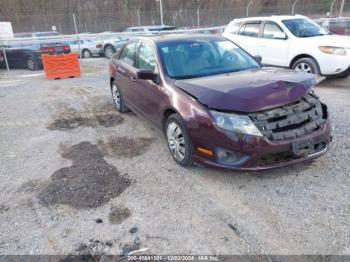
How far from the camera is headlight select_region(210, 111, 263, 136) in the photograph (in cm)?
300

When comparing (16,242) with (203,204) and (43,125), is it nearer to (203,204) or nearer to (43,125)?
(203,204)

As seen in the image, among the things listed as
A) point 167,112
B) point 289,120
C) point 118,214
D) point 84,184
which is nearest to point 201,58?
point 167,112

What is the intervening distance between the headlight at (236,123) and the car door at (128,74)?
212cm

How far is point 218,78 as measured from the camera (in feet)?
12.4

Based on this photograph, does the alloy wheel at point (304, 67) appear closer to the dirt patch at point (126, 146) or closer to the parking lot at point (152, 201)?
the parking lot at point (152, 201)

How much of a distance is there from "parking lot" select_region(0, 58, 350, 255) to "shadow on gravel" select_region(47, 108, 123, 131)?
47cm

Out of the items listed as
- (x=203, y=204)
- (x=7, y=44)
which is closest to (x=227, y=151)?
(x=203, y=204)

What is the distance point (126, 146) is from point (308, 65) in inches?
206

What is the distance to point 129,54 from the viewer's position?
537 centimetres

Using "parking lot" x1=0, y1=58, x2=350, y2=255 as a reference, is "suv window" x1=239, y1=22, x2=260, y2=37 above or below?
above

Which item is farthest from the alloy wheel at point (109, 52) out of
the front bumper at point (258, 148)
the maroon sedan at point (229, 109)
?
the front bumper at point (258, 148)

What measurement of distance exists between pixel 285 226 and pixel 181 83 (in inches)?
79.0

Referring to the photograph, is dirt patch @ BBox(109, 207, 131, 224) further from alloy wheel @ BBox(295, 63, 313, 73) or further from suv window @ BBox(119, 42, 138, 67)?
alloy wheel @ BBox(295, 63, 313, 73)

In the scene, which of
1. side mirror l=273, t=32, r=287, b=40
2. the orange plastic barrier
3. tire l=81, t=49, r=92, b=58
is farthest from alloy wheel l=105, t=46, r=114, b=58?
side mirror l=273, t=32, r=287, b=40
